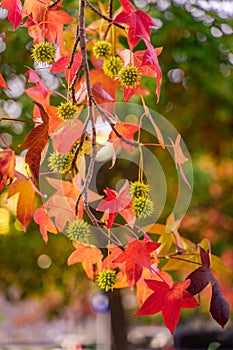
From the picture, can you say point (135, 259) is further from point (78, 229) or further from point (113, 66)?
point (113, 66)

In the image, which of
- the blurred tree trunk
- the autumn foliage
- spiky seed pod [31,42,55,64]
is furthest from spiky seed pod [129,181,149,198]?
the blurred tree trunk

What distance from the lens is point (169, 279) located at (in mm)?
975

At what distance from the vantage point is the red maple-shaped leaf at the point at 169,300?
79 centimetres

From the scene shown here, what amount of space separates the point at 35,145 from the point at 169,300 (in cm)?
29

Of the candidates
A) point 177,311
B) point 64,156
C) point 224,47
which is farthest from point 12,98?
point 177,311

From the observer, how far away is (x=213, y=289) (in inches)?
31.8

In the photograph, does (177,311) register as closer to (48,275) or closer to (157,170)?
(157,170)

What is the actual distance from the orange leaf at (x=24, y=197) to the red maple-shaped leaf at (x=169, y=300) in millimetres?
221

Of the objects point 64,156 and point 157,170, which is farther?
point 157,170

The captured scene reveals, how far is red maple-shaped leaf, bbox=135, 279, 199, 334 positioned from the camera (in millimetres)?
787

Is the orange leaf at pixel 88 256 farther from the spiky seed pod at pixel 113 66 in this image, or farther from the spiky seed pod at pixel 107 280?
the spiky seed pod at pixel 113 66

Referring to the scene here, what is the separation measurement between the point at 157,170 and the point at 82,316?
5735 millimetres

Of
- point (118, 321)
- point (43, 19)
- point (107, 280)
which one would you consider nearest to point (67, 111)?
point (43, 19)

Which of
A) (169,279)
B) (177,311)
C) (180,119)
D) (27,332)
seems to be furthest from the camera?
(27,332)
